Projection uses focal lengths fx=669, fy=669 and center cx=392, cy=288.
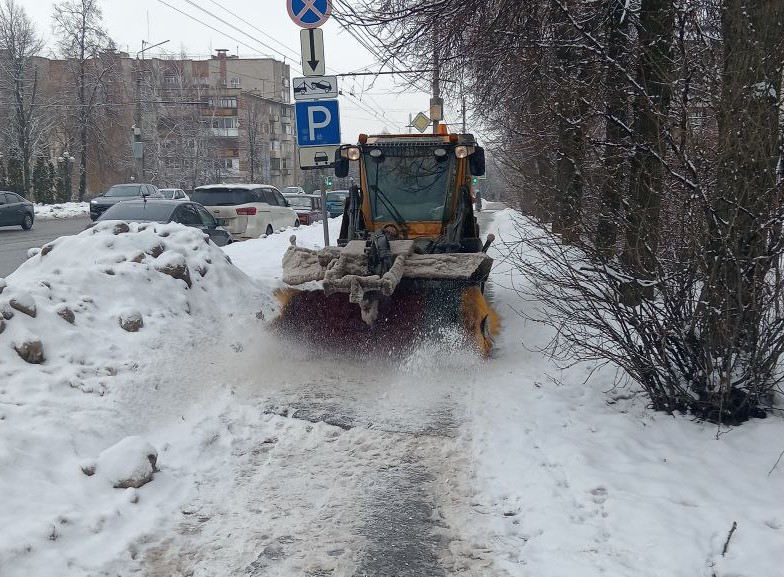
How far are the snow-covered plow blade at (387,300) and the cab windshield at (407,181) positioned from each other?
1433 mm

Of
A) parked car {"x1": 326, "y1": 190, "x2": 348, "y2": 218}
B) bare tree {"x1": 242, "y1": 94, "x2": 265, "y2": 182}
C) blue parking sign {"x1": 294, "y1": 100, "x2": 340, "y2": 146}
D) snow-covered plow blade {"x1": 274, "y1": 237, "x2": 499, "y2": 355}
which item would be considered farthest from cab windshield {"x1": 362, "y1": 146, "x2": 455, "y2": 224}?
bare tree {"x1": 242, "y1": 94, "x2": 265, "y2": 182}

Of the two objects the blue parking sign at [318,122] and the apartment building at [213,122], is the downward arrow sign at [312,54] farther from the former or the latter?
the apartment building at [213,122]

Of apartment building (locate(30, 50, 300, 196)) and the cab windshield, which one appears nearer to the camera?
the cab windshield

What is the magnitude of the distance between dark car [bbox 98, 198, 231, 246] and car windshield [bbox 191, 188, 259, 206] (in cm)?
332

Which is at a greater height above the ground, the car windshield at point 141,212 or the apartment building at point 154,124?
the apartment building at point 154,124

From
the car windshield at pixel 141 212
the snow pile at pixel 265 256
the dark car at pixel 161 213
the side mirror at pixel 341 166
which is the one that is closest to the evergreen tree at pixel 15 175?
the snow pile at pixel 265 256

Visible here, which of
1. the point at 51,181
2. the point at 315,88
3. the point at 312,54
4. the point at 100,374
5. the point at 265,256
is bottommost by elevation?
the point at 100,374

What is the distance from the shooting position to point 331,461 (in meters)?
4.74

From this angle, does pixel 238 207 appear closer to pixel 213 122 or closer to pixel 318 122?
pixel 318 122

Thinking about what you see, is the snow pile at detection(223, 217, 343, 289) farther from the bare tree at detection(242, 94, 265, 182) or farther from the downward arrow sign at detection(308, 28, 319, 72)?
the bare tree at detection(242, 94, 265, 182)

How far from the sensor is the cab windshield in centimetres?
884

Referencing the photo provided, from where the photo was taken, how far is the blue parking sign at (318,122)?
9.60 metres

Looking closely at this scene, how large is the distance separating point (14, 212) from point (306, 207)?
1302 centimetres

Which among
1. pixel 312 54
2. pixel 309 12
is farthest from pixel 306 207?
pixel 309 12
